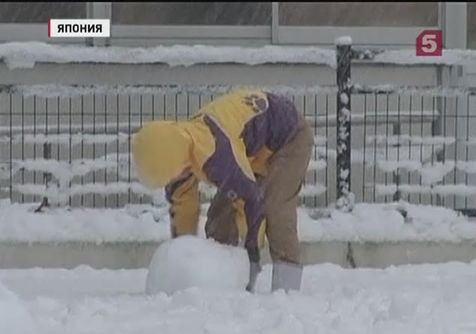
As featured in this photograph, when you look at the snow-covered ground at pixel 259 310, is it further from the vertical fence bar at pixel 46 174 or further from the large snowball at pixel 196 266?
the vertical fence bar at pixel 46 174

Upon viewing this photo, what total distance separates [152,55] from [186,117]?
21.5 inches

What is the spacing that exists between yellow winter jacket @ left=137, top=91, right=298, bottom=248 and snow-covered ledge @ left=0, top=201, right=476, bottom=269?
4.98 feet

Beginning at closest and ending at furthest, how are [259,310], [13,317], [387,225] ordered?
1. [13,317]
2. [259,310]
3. [387,225]

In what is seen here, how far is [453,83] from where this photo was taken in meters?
10.3

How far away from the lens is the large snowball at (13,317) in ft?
17.0

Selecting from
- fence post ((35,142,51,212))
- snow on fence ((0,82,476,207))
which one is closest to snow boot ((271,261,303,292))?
snow on fence ((0,82,476,207))

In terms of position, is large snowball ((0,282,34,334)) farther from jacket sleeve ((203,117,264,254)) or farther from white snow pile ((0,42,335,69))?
white snow pile ((0,42,335,69))

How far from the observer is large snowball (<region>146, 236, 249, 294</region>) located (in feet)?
20.7

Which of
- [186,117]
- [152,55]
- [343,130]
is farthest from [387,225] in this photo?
[152,55]

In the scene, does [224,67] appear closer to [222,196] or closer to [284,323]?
[222,196]

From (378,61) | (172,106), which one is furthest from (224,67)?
(378,61)

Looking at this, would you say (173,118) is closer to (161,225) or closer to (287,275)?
(161,225)

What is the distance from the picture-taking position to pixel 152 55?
29.3ft

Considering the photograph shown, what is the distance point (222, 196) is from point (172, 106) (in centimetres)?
288
